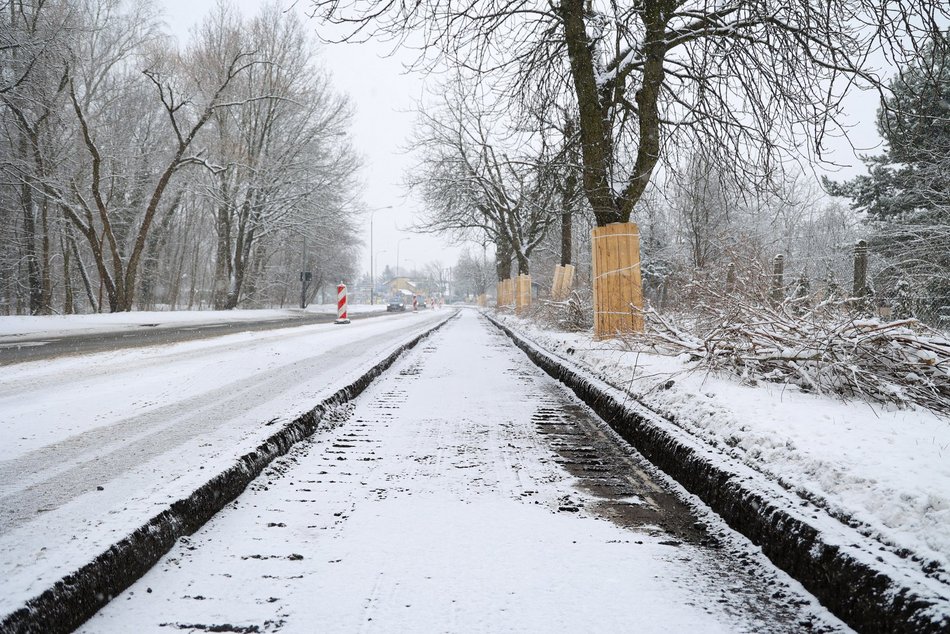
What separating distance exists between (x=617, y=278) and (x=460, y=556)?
6257mm

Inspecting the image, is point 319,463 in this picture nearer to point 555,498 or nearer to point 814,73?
point 555,498

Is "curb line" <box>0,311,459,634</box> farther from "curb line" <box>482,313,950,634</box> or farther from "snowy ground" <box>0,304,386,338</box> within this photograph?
"snowy ground" <box>0,304,386,338</box>

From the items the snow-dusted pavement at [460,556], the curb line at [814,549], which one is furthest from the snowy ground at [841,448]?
the snow-dusted pavement at [460,556]

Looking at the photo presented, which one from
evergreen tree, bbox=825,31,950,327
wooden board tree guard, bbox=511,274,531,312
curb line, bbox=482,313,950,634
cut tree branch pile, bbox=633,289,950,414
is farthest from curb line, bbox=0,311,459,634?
wooden board tree guard, bbox=511,274,531,312

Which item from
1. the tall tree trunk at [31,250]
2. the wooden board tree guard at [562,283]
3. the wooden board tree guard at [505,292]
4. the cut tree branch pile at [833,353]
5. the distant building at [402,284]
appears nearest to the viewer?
the cut tree branch pile at [833,353]

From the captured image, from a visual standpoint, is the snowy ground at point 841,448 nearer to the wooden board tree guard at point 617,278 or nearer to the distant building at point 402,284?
the wooden board tree guard at point 617,278

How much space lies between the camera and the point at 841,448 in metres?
2.20

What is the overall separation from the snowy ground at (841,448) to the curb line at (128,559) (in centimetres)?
212

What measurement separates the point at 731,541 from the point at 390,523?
1304 millimetres

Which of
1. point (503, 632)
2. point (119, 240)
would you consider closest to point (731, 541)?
point (503, 632)

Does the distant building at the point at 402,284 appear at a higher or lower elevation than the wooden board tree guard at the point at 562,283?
higher

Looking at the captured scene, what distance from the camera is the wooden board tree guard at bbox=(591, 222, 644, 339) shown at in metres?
7.55

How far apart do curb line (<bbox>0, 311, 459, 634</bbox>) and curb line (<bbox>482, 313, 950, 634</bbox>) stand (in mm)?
2069

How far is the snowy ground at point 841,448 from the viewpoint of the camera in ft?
5.21
